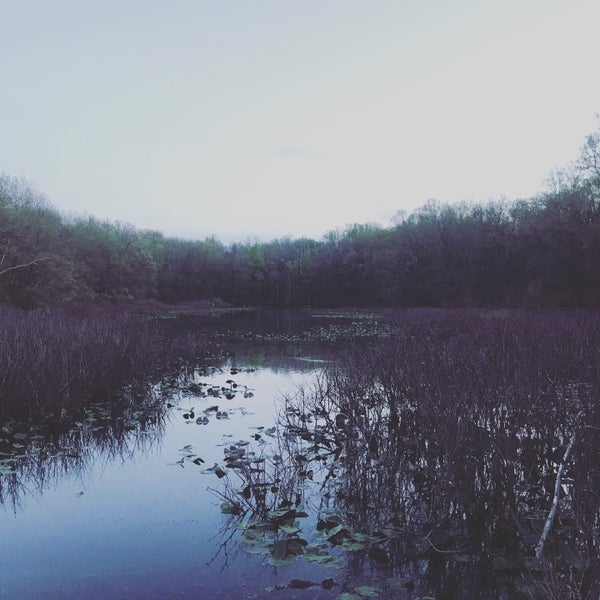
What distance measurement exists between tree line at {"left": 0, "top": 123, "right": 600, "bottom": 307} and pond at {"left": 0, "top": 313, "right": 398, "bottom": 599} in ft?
85.9

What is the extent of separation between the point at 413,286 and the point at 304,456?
63.8 meters

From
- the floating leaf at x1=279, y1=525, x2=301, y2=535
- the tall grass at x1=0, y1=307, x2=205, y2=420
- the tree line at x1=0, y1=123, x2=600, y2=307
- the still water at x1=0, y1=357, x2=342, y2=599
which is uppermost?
the tree line at x1=0, y1=123, x2=600, y2=307

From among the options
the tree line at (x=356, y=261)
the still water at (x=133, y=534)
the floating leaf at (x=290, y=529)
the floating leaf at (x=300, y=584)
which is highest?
the tree line at (x=356, y=261)

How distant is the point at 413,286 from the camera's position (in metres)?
69.6

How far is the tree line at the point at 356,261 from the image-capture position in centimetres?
3938

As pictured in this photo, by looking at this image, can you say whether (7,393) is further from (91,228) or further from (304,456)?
(91,228)

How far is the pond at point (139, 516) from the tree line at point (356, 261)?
26.2 metres

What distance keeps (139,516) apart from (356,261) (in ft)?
283

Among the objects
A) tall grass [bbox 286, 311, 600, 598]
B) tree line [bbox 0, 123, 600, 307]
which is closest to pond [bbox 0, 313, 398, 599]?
tall grass [bbox 286, 311, 600, 598]

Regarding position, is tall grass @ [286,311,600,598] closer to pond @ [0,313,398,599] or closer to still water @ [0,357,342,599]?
pond @ [0,313,398,599]

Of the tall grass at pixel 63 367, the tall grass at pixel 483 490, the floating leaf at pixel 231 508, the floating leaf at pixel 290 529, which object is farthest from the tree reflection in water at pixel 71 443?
the tall grass at pixel 483 490

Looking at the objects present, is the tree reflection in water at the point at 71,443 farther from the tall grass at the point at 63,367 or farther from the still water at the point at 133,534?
the tall grass at the point at 63,367

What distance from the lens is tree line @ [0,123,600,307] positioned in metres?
39.4

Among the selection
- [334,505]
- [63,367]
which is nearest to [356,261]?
[63,367]
